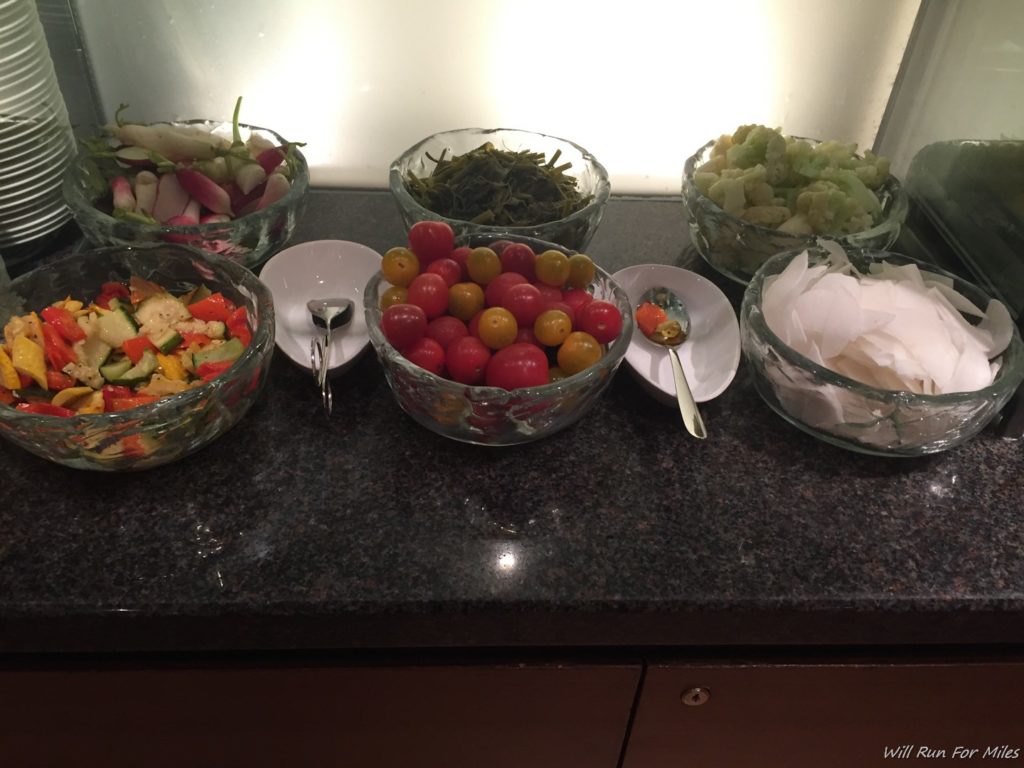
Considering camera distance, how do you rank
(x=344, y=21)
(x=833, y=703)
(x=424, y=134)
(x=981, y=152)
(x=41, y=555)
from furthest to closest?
(x=424, y=134), (x=344, y=21), (x=981, y=152), (x=833, y=703), (x=41, y=555)

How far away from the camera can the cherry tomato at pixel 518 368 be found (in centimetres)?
67

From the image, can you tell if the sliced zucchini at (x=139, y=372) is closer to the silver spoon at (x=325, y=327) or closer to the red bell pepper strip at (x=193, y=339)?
the red bell pepper strip at (x=193, y=339)

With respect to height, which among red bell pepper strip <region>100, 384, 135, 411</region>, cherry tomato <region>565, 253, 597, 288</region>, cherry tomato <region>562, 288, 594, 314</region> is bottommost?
red bell pepper strip <region>100, 384, 135, 411</region>

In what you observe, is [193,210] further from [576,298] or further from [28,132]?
[576,298]

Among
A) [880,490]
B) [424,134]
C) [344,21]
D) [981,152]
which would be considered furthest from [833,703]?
[344,21]

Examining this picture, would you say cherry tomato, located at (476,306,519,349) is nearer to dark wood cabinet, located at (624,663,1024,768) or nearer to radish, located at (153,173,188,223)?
dark wood cabinet, located at (624,663,1024,768)

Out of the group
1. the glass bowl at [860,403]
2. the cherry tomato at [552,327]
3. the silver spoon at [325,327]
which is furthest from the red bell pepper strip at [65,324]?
the glass bowl at [860,403]

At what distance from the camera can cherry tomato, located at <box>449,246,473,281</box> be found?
0.77m

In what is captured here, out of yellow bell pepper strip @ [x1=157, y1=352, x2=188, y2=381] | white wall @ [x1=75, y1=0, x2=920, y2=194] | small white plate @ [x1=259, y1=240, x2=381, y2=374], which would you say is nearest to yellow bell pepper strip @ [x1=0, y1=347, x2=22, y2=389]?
yellow bell pepper strip @ [x1=157, y1=352, x2=188, y2=381]

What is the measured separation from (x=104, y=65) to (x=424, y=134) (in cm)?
44

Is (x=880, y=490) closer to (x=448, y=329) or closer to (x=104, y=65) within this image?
(x=448, y=329)

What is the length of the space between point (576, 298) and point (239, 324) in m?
0.34

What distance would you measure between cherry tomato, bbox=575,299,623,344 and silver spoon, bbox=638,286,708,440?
0.31 ft

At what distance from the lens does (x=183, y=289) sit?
84cm
